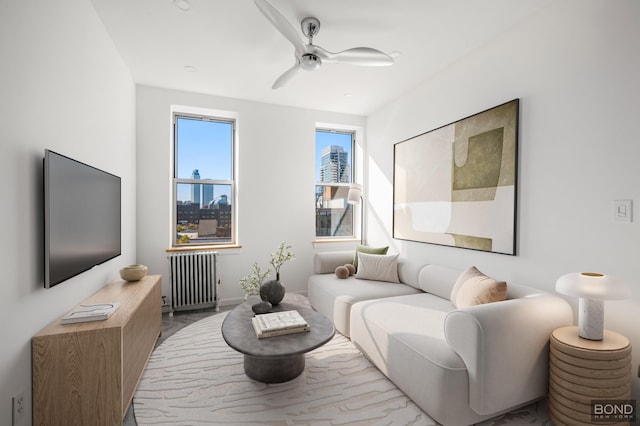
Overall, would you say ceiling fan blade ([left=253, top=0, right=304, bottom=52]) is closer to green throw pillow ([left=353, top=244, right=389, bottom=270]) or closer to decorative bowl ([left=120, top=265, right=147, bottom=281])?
decorative bowl ([left=120, top=265, right=147, bottom=281])

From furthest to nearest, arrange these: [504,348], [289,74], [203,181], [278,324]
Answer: [203,181] → [289,74] → [278,324] → [504,348]

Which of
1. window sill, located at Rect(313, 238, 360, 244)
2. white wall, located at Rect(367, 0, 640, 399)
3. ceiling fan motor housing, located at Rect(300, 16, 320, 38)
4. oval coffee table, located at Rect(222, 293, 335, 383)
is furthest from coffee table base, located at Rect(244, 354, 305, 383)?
ceiling fan motor housing, located at Rect(300, 16, 320, 38)

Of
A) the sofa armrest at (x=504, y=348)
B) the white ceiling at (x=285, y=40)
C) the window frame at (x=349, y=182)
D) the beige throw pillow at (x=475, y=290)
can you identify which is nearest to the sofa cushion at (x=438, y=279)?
the beige throw pillow at (x=475, y=290)

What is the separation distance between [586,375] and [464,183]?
5.88 feet

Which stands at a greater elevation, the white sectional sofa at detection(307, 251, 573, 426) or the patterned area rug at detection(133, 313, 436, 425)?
the white sectional sofa at detection(307, 251, 573, 426)

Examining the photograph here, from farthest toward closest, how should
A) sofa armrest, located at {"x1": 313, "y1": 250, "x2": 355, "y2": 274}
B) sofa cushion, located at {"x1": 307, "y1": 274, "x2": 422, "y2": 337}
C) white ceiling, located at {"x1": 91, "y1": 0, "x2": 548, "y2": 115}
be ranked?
1. sofa armrest, located at {"x1": 313, "y1": 250, "x2": 355, "y2": 274}
2. sofa cushion, located at {"x1": 307, "y1": 274, "x2": 422, "y2": 337}
3. white ceiling, located at {"x1": 91, "y1": 0, "x2": 548, "y2": 115}

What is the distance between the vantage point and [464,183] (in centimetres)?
300

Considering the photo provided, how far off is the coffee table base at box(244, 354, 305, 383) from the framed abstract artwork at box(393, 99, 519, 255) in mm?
1965

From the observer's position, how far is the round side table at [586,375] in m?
1.61

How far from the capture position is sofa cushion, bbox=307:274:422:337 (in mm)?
3016

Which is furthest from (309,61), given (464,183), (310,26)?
(464,183)

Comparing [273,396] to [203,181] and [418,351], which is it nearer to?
[418,351]

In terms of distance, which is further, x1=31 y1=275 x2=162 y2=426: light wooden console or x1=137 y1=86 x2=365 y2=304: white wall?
x1=137 y1=86 x2=365 y2=304: white wall

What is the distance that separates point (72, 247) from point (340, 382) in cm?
203
